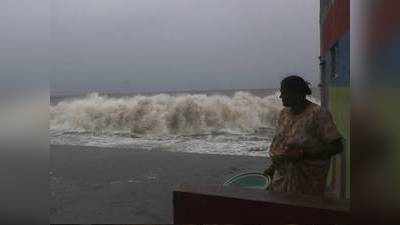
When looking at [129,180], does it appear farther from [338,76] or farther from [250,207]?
[250,207]

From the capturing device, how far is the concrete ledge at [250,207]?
72.2 inches

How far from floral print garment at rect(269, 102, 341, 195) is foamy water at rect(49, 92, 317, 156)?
915 cm

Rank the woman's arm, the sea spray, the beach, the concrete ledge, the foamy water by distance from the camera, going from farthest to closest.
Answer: the sea spray < the foamy water < the woman's arm < the concrete ledge < the beach

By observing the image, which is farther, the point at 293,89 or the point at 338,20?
the point at 338,20

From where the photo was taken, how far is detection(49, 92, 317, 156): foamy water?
45.2ft

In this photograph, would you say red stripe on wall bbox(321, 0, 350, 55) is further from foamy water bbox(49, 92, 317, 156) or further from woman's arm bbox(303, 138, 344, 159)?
foamy water bbox(49, 92, 317, 156)

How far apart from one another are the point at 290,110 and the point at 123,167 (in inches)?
207

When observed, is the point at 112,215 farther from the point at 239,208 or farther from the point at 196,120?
the point at 196,120

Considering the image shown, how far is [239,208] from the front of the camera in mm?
2027

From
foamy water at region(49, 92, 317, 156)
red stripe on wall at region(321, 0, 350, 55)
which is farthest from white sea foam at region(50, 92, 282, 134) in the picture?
red stripe on wall at region(321, 0, 350, 55)

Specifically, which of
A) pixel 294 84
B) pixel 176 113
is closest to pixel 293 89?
pixel 294 84

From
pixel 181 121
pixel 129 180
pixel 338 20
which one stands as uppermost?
pixel 338 20

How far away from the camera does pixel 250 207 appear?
1996 millimetres

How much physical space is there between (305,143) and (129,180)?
3499mm
